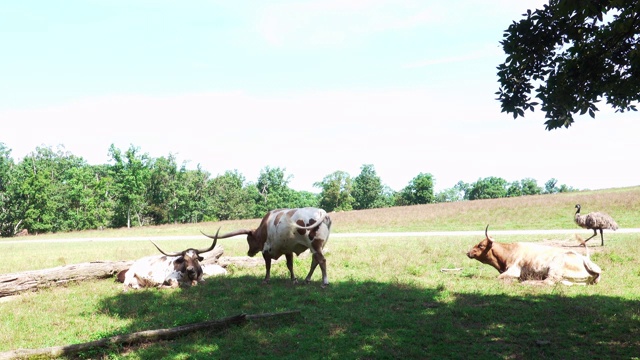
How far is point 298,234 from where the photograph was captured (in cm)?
1176

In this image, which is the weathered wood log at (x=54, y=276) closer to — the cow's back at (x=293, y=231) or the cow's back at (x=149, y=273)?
the cow's back at (x=149, y=273)

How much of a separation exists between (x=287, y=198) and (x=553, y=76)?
95771mm

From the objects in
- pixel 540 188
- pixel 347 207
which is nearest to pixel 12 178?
pixel 347 207

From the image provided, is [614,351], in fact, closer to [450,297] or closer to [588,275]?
[450,297]

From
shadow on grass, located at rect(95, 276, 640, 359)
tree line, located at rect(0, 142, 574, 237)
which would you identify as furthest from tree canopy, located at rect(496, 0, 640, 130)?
tree line, located at rect(0, 142, 574, 237)

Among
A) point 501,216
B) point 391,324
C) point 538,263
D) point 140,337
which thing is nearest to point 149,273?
point 140,337

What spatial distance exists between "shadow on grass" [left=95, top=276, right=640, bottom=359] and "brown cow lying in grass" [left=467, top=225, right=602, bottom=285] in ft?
4.98

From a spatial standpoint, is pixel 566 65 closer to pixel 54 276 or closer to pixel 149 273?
pixel 149 273

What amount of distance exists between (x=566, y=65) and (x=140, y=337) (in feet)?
28.0

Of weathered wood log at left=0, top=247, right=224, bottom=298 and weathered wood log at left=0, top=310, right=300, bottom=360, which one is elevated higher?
weathered wood log at left=0, top=247, right=224, bottom=298

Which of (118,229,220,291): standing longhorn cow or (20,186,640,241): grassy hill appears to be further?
(20,186,640,241): grassy hill

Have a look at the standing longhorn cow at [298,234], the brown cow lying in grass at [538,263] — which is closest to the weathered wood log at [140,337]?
the standing longhorn cow at [298,234]

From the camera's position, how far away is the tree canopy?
7824mm

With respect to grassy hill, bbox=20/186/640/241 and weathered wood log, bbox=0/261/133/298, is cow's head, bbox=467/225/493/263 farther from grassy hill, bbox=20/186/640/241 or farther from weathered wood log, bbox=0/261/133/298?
grassy hill, bbox=20/186/640/241
